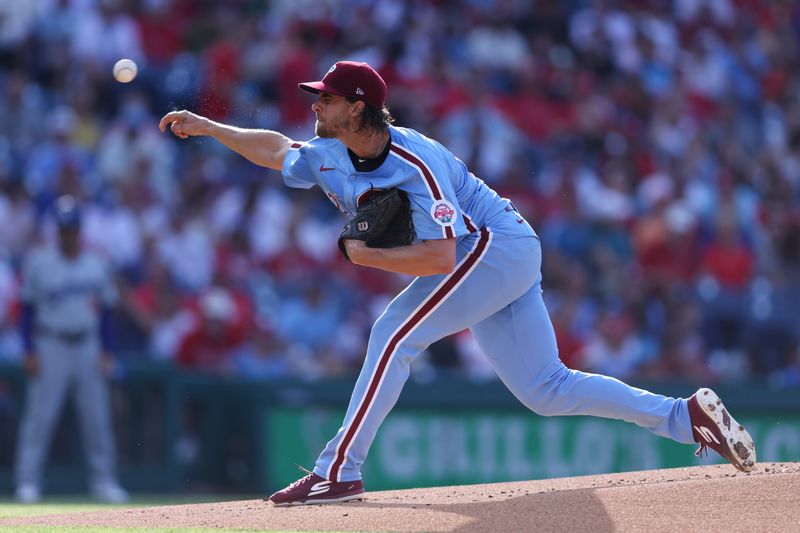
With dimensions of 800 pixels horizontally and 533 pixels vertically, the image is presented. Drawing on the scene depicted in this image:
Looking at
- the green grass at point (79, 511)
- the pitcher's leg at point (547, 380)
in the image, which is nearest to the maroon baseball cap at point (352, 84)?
the pitcher's leg at point (547, 380)

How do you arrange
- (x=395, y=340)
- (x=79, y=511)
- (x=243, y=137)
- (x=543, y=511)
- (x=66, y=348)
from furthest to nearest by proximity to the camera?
1. (x=66, y=348)
2. (x=79, y=511)
3. (x=243, y=137)
4. (x=395, y=340)
5. (x=543, y=511)

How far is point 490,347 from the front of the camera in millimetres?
5988

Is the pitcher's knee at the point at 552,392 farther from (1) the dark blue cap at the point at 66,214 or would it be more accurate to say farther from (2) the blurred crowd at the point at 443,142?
(1) the dark blue cap at the point at 66,214

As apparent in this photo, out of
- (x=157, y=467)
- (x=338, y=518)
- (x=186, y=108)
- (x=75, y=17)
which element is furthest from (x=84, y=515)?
(x=75, y=17)

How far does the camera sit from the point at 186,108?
22.6 ft

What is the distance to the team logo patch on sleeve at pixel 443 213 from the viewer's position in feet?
18.0

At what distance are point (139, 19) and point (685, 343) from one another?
21.2ft

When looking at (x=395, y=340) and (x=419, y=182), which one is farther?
(x=395, y=340)

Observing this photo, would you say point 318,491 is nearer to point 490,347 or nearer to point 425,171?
point 490,347

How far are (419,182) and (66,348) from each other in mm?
5872

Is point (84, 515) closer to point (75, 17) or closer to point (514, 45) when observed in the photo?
point (75, 17)

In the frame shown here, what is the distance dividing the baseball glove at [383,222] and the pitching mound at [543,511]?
1138 millimetres

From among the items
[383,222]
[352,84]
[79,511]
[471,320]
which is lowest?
[79,511]

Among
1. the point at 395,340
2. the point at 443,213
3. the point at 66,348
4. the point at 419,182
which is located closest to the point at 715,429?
the point at 395,340
